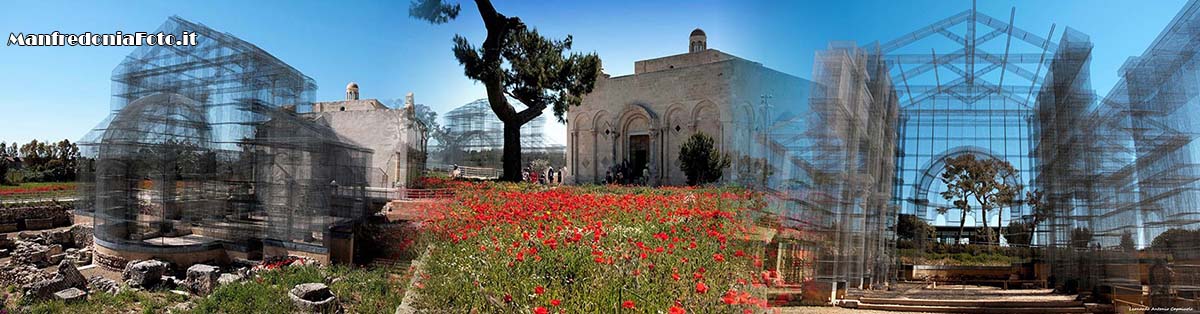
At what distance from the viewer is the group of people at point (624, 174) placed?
19.5 m

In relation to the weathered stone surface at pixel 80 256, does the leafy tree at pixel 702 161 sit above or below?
above

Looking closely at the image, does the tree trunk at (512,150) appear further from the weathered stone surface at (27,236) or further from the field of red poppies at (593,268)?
the field of red poppies at (593,268)

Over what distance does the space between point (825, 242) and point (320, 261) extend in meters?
7.14

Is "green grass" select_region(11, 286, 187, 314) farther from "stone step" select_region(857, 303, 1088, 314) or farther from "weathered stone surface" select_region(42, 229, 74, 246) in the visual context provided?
"stone step" select_region(857, 303, 1088, 314)

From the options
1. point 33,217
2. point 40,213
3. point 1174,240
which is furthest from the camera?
point 40,213

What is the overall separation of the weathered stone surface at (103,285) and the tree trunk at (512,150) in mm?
8702

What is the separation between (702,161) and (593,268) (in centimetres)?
1352

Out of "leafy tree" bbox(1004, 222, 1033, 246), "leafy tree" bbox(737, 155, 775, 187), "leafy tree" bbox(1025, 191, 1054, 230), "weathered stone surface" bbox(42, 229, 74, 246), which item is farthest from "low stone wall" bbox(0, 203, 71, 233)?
"leafy tree" bbox(1004, 222, 1033, 246)

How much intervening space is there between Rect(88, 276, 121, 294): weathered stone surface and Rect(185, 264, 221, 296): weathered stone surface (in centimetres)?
78

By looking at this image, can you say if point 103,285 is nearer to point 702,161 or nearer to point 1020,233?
point 702,161

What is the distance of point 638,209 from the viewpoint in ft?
23.3

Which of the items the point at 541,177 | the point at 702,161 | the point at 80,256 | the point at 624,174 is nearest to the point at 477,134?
the point at 541,177

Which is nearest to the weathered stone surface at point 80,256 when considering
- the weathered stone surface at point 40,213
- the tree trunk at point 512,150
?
the weathered stone surface at point 40,213

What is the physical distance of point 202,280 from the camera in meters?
8.34
